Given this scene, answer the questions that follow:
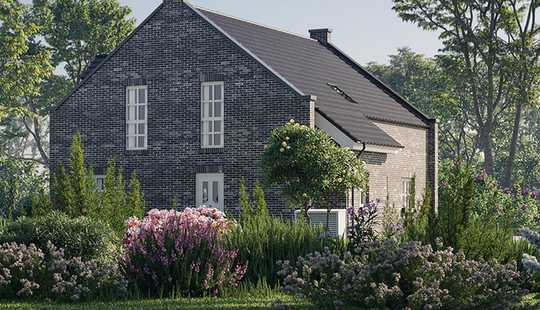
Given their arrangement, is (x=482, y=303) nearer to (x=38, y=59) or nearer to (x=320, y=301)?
(x=320, y=301)

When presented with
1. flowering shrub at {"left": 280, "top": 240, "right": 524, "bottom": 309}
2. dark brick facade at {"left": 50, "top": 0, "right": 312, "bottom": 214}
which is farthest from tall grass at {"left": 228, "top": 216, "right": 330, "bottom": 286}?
dark brick facade at {"left": 50, "top": 0, "right": 312, "bottom": 214}

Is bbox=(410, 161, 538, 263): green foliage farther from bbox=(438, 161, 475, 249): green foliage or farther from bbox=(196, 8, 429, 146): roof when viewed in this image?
bbox=(196, 8, 429, 146): roof

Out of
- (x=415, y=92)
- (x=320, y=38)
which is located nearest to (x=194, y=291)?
(x=320, y=38)

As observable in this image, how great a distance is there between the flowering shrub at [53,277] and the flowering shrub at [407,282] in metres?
3.34

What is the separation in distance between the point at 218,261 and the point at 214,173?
16638mm

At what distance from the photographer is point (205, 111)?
32062mm

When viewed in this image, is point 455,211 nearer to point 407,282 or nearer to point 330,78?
point 407,282

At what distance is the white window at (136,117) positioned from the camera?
33125mm

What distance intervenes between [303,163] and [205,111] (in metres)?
7.14

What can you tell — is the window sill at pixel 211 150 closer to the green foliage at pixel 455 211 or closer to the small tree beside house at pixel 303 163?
the small tree beside house at pixel 303 163

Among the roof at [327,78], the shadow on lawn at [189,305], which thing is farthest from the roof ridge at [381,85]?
the shadow on lawn at [189,305]

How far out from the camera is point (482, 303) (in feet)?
41.3

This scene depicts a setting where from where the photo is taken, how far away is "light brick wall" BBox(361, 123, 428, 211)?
3259 cm

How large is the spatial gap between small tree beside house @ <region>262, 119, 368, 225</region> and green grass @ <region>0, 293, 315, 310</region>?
37.0 feet
